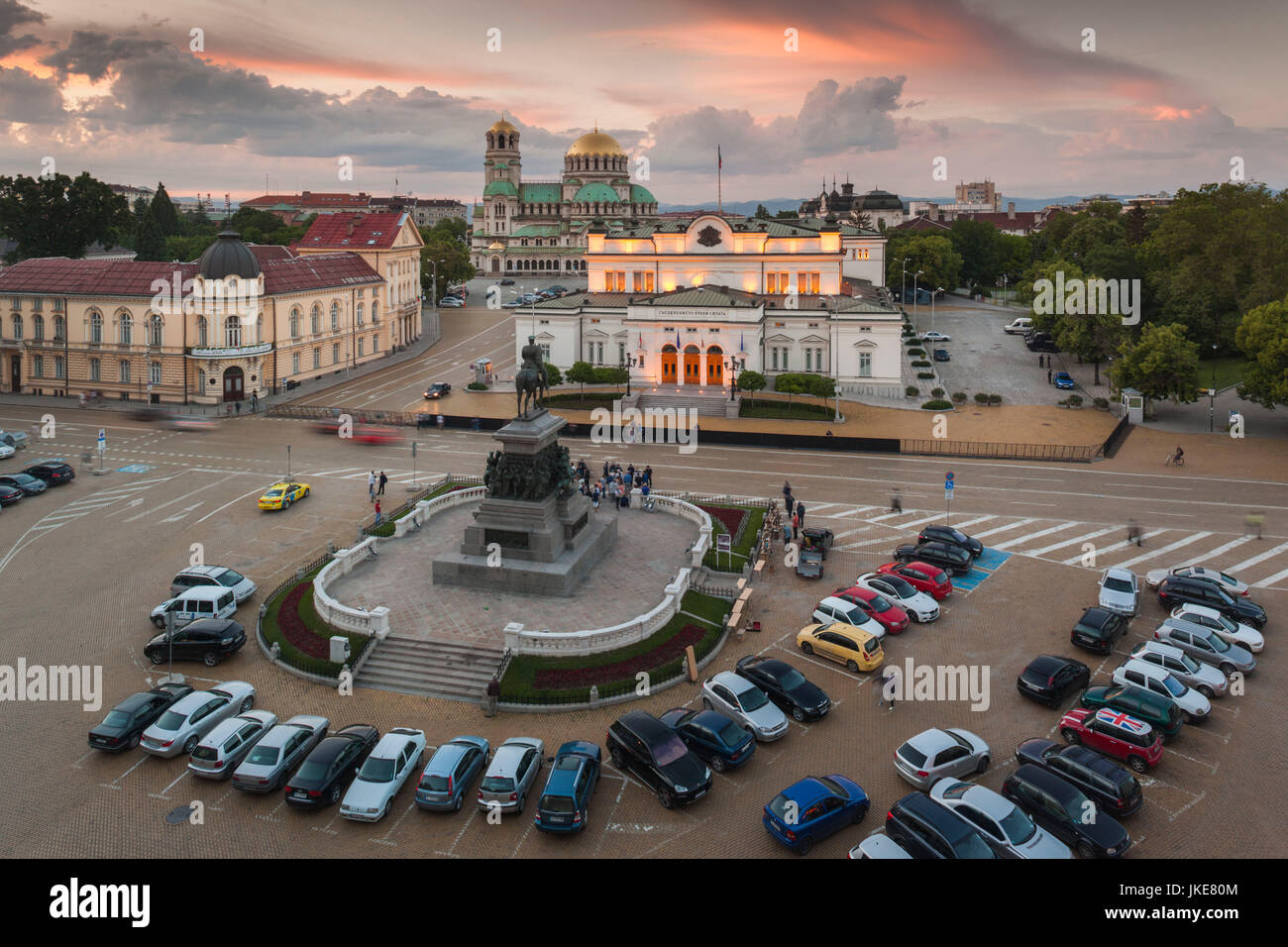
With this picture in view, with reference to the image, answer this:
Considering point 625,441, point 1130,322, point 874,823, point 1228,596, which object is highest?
point 1130,322

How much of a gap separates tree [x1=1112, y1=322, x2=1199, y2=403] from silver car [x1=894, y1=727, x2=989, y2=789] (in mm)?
49938

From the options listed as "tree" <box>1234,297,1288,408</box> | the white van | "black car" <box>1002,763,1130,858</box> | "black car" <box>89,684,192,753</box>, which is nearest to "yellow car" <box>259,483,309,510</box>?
the white van

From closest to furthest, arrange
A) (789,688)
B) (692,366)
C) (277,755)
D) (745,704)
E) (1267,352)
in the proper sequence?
(277,755), (745,704), (789,688), (1267,352), (692,366)

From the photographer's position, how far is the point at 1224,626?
3114 cm

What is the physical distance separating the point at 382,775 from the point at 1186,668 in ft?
81.2

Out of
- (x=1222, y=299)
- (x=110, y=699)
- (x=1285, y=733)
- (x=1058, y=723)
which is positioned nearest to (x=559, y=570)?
(x=110, y=699)

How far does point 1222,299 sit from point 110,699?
86786mm

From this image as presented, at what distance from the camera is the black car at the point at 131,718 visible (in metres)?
24.7

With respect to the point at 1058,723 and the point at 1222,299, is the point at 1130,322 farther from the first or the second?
the point at 1058,723

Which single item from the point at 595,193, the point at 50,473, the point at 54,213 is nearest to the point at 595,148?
the point at 595,193

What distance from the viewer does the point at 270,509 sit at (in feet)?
152

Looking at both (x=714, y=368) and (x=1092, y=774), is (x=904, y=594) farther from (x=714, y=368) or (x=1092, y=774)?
(x=714, y=368)

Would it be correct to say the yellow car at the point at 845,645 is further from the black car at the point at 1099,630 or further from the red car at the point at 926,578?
the black car at the point at 1099,630

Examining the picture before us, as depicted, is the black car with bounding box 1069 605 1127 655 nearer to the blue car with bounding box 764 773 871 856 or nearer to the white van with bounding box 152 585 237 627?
the blue car with bounding box 764 773 871 856
